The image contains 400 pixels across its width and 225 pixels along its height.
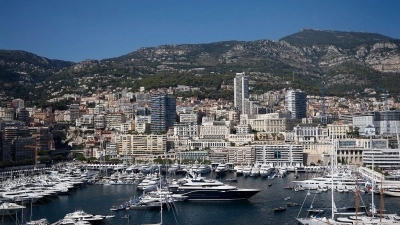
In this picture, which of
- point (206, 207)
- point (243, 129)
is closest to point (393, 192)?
point (206, 207)

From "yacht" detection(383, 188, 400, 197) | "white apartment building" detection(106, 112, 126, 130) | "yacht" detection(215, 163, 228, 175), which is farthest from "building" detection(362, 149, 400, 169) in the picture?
"white apartment building" detection(106, 112, 126, 130)

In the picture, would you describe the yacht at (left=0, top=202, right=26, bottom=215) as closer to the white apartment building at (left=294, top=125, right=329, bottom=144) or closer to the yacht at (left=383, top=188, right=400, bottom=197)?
the yacht at (left=383, top=188, right=400, bottom=197)

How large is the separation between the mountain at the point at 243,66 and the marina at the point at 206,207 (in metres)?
55.7

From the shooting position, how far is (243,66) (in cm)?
11100

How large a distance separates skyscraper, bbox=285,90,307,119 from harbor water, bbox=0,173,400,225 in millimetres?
37696

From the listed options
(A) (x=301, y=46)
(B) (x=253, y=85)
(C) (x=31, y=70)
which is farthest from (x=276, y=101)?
(C) (x=31, y=70)

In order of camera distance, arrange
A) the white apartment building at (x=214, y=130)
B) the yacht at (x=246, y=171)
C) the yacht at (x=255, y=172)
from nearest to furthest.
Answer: the yacht at (x=255, y=172) → the yacht at (x=246, y=171) → the white apartment building at (x=214, y=130)

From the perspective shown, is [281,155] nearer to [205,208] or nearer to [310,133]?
[310,133]

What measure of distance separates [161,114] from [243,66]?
4215 centimetres

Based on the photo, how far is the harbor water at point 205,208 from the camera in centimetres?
2905

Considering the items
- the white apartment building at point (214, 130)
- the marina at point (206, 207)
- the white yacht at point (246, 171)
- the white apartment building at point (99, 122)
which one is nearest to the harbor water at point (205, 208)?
the marina at point (206, 207)

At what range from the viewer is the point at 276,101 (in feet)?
297

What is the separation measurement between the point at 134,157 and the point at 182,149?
4939 mm

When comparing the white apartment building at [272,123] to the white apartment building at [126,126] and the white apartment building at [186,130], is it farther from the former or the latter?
the white apartment building at [126,126]
